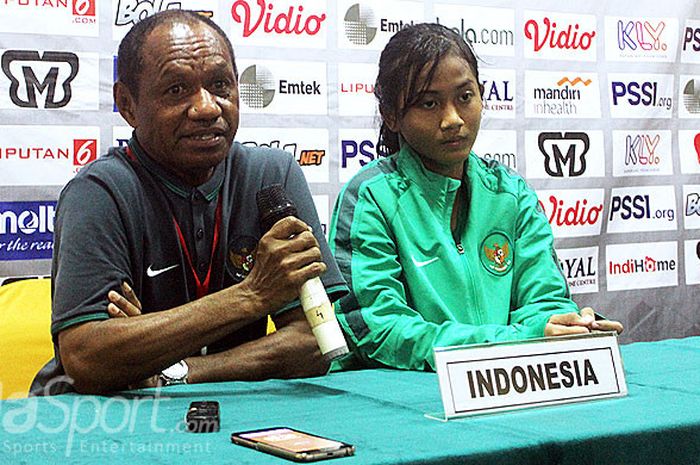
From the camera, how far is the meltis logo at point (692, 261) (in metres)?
3.74

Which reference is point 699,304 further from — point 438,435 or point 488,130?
point 438,435

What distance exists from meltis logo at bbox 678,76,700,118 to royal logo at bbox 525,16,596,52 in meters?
0.43

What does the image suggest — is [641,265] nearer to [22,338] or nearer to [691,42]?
[691,42]

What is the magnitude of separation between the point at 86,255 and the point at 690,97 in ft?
8.88

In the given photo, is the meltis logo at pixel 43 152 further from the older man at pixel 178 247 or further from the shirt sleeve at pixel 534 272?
the shirt sleeve at pixel 534 272

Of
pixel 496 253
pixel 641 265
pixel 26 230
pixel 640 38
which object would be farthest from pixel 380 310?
pixel 640 38

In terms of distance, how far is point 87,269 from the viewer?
5.41 ft

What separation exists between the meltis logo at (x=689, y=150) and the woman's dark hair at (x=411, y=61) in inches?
75.1

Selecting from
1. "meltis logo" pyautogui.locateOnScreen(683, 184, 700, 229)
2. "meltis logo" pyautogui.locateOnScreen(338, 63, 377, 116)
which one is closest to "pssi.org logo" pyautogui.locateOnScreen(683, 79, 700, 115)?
"meltis logo" pyautogui.locateOnScreen(683, 184, 700, 229)

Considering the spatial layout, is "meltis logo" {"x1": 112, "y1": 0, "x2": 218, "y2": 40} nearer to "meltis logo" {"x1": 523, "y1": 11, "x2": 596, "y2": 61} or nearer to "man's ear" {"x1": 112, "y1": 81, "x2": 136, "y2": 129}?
"man's ear" {"x1": 112, "y1": 81, "x2": 136, "y2": 129}

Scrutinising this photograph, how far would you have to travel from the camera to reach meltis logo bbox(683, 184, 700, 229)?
12.2 ft

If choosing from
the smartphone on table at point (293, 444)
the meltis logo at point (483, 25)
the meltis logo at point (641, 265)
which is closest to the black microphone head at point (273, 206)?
the smartphone on table at point (293, 444)

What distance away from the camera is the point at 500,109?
340 cm

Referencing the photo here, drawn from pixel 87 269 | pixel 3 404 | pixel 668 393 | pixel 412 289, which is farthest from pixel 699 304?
pixel 3 404
